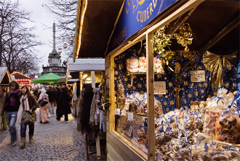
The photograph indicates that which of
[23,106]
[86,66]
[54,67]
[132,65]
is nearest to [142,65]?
[132,65]

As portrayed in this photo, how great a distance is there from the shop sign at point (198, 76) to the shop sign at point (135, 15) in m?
2.01

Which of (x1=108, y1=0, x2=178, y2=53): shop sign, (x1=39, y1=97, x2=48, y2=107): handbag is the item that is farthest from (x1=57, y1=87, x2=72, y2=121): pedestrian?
(x1=108, y1=0, x2=178, y2=53): shop sign

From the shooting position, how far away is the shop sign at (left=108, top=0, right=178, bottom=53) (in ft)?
6.77

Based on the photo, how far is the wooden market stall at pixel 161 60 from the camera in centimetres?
240

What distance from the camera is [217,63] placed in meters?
4.27

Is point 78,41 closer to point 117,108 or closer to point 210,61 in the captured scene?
point 117,108

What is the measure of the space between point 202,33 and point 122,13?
61.3 inches

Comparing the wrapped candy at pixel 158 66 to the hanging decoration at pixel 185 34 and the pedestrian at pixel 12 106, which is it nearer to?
the hanging decoration at pixel 185 34


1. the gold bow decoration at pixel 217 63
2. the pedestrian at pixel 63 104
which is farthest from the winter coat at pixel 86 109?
the pedestrian at pixel 63 104

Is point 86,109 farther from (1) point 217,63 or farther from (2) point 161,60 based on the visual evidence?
(1) point 217,63

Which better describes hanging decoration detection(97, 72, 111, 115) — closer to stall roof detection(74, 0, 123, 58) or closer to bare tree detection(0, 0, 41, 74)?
stall roof detection(74, 0, 123, 58)

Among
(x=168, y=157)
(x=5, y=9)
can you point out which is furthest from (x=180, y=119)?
(x=5, y=9)

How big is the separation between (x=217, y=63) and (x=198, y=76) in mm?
514

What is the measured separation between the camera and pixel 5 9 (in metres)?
14.5
